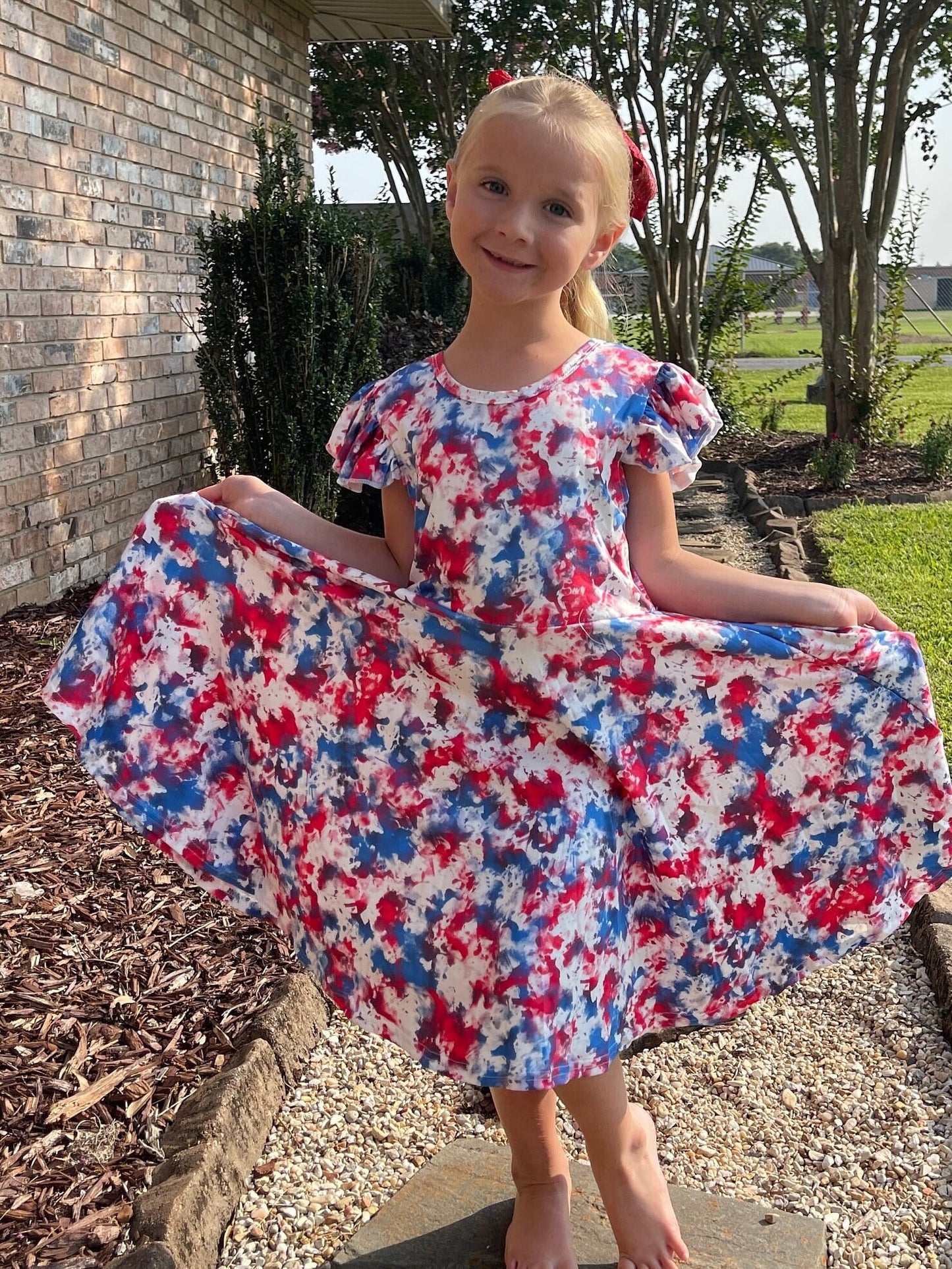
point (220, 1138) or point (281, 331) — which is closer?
point (220, 1138)

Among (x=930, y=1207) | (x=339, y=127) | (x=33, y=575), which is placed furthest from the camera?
(x=339, y=127)

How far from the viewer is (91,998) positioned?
2723 millimetres

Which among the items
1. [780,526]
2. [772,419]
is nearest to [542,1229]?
[780,526]

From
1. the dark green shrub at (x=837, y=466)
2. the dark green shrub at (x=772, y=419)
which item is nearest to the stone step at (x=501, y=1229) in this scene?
the dark green shrub at (x=837, y=466)

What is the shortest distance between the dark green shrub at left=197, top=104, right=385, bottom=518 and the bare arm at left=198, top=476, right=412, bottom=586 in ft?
14.5

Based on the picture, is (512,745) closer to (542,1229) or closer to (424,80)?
(542,1229)

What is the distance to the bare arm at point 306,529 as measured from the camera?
1.99 metres

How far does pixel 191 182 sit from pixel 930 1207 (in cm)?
667

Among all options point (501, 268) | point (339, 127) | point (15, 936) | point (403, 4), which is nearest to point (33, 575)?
point (15, 936)

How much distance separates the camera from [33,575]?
545 cm

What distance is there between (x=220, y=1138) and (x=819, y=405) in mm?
14458

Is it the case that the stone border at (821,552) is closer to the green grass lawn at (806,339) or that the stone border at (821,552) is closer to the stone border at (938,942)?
the stone border at (938,942)

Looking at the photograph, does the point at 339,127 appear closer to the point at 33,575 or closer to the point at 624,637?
the point at 33,575

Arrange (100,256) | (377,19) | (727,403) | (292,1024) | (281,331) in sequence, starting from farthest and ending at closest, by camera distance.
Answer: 1. (727,403)
2. (377,19)
3. (281,331)
4. (100,256)
5. (292,1024)
